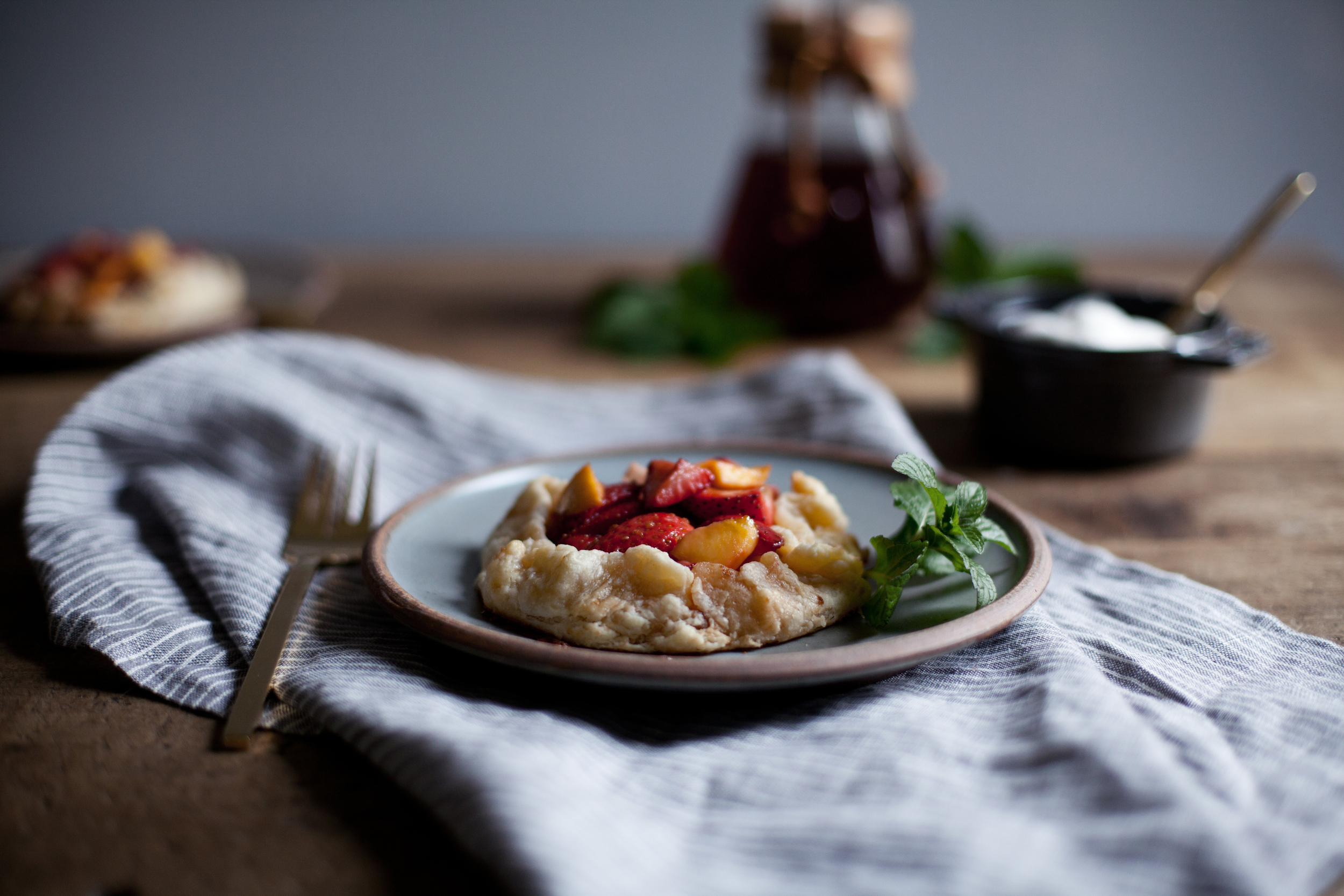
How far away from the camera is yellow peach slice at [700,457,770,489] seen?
1087 mm

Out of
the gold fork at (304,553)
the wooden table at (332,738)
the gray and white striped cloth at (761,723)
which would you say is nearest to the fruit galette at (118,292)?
the wooden table at (332,738)

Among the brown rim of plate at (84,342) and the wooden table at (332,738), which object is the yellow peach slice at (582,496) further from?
the brown rim of plate at (84,342)

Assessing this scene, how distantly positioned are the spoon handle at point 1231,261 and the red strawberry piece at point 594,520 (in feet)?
3.27

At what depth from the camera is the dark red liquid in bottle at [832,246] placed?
216 centimetres

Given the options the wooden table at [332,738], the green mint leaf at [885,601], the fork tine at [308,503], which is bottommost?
the wooden table at [332,738]

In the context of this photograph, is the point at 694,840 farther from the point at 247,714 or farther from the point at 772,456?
the point at 772,456

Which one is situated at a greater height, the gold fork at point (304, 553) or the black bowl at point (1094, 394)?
the black bowl at point (1094, 394)

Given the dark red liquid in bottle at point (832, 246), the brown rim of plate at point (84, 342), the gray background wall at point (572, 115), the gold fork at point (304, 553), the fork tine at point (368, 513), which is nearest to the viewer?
the gold fork at point (304, 553)

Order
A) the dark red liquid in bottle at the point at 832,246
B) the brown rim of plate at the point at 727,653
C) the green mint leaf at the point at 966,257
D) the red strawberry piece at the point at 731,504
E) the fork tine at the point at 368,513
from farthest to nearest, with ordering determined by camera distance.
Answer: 1. the green mint leaf at the point at 966,257
2. the dark red liquid in bottle at the point at 832,246
3. the fork tine at the point at 368,513
4. the red strawberry piece at the point at 731,504
5. the brown rim of plate at the point at 727,653

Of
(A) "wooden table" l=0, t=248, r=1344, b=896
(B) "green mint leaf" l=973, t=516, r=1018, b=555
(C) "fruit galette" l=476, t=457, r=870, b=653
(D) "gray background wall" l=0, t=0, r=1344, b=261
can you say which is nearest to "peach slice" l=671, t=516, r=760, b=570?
(C) "fruit galette" l=476, t=457, r=870, b=653

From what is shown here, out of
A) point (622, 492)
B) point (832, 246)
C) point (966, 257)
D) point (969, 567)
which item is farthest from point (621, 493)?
point (966, 257)

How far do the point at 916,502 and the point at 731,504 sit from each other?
0.18 m

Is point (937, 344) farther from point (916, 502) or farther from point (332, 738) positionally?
point (332, 738)

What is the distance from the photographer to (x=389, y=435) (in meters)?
1.60
